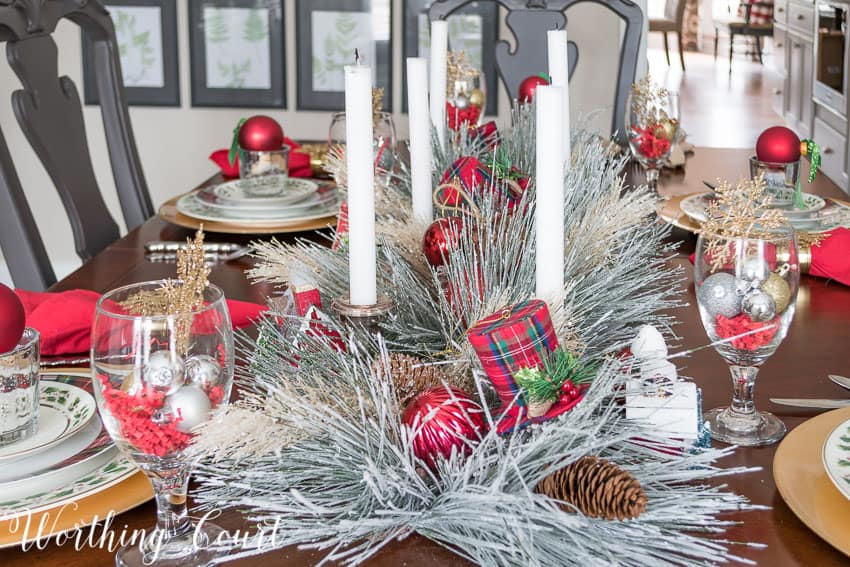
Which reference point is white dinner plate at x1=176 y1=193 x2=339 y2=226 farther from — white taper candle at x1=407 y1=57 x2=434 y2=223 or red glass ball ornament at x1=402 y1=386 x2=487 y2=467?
red glass ball ornament at x1=402 y1=386 x2=487 y2=467

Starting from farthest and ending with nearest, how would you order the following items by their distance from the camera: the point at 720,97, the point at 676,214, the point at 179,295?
the point at 720,97 → the point at 676,214 → the point at 179,295

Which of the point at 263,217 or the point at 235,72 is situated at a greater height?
the point at 235,72

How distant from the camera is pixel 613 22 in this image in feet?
11.2

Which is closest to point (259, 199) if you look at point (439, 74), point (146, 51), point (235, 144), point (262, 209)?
point (262, 209)

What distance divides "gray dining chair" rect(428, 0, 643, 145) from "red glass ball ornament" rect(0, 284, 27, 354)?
162 centimetres

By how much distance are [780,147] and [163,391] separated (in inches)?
39.9

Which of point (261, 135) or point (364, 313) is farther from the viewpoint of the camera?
point (261, 135)

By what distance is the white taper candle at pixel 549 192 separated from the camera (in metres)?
0.71

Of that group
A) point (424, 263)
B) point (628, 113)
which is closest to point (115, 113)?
point (628, 113)

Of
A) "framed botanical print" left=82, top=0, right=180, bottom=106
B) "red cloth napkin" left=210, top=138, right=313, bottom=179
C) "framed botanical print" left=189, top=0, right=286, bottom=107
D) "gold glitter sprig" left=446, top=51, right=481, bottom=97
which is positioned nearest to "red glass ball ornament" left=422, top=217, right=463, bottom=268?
"red cloth napkin" left=210, top=138, right=313, bottom=179

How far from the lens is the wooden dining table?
670 millimetres

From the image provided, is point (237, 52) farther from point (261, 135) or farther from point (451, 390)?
point (451, 390)

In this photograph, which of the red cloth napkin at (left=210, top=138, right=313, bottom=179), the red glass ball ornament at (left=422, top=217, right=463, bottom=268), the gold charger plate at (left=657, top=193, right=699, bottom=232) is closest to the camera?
the red glass ball ornament at (left=422, top=217, right=463, bottom=268)

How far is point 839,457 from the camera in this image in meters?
0.73
